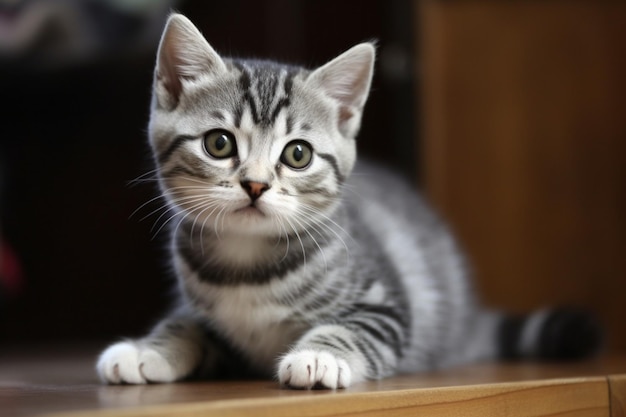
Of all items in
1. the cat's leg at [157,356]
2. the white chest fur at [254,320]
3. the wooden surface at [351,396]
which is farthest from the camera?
the white chest fur at [254,320]

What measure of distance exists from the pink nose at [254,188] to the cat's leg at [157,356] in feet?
0.98

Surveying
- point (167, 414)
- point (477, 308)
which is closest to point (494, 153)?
point (477, 308)

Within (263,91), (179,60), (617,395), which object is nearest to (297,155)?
(263,91)

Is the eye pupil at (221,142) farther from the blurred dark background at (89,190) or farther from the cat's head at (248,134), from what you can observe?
the blurred dark background at (89,190)

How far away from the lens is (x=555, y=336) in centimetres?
175

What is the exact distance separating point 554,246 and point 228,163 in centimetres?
141

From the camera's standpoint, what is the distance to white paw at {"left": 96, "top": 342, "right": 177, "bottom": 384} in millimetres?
1182

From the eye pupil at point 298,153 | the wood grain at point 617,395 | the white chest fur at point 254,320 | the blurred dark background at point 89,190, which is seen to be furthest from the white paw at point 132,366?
the blurred dark background at point 89,190

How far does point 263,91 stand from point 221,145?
12 cm

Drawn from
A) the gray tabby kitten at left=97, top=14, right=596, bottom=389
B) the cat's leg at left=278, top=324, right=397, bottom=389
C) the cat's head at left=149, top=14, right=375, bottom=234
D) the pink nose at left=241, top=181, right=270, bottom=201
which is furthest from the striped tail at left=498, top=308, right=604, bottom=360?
the pink nose at left=241, top=181, right=270, bottom=201

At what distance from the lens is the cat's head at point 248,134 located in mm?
1196

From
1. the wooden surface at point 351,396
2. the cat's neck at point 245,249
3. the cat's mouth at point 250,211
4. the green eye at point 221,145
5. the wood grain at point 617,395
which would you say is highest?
the green eye at point 221,145

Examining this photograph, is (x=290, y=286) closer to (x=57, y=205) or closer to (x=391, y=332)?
(x=391, y=332)

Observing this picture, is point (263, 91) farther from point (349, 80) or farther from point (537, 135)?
point (537, 135)
